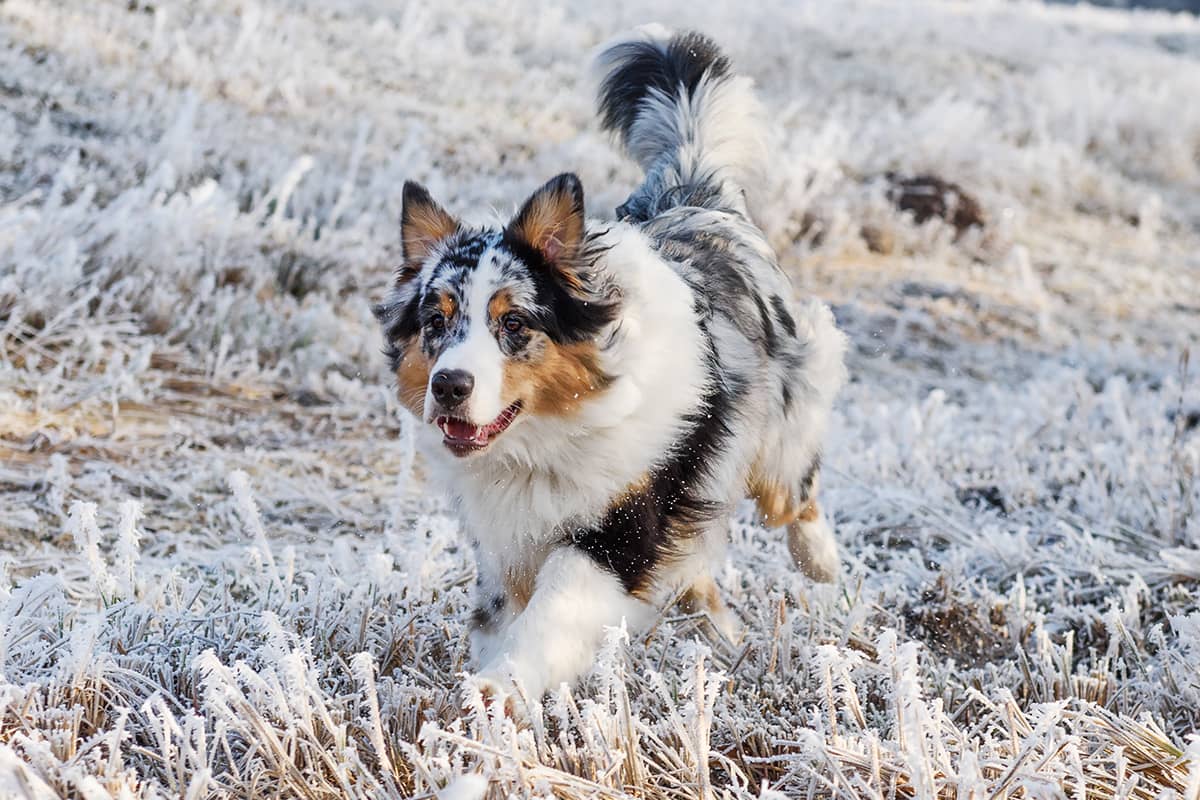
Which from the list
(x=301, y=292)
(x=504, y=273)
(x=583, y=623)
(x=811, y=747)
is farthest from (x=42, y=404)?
(x=811, y=747)

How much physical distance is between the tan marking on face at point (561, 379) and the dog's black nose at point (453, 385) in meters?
0.21

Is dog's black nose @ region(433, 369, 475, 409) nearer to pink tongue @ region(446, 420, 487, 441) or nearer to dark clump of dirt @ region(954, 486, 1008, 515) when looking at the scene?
pink tongue @ region(446, 420, 487, 441)

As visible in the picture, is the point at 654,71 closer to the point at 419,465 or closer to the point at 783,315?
the point at 783,315

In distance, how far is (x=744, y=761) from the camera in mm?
2820

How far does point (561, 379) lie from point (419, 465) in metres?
2.55

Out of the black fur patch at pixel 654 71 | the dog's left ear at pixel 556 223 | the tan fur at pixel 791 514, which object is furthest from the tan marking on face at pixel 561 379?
the black fur patch at pixel 654 71

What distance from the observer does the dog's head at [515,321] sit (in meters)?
3.20

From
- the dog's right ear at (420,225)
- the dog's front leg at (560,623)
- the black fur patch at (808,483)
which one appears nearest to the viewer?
the dog's front leg at (560,623)

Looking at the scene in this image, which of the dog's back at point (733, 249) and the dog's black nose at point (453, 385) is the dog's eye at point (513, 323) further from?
the dog's back at point (733, 249)

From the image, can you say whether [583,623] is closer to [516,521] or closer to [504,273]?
[516,521]

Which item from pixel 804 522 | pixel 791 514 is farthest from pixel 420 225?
pixel 804 522

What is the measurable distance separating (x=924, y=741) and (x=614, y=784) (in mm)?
649

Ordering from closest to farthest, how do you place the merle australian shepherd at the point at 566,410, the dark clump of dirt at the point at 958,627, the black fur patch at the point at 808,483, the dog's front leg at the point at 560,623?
the dog's front leg at the point at 560,623
the merle australian shepherd at the point at 566,410
the dark clump of dirt at the point at 958,627
the black fur patch at the point at 808,483

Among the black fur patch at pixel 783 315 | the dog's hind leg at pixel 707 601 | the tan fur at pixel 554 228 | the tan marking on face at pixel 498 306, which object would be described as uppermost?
the tan fur at pixel 554 228
